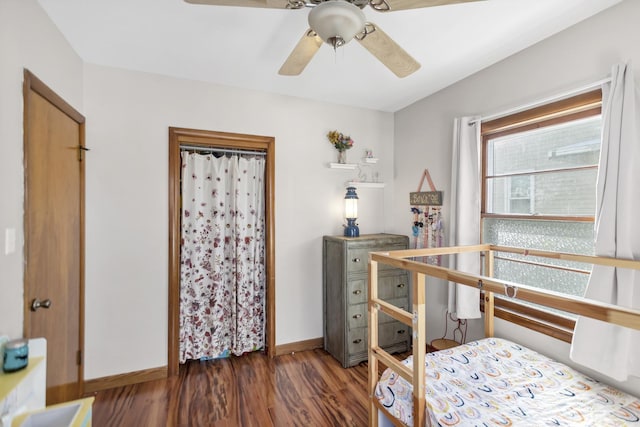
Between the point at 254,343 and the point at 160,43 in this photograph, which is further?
the point at 254,343

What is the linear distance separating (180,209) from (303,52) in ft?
6.11

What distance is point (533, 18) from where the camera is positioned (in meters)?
1.75

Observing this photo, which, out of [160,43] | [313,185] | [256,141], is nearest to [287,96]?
[256,141]

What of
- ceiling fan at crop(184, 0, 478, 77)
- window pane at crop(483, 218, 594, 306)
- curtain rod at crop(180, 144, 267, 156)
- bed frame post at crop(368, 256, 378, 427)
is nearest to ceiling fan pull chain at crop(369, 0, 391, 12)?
ceiling fan at crop(184, 0, 478, 77)

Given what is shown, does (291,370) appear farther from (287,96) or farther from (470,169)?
(287,96)

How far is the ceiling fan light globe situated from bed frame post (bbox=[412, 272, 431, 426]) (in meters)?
1.11

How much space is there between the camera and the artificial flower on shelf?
306cm

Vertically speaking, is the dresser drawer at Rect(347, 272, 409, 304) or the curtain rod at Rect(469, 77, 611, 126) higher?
the curtain rod at Rect(469, 77, 611, 126)

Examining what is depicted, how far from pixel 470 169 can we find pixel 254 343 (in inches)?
102

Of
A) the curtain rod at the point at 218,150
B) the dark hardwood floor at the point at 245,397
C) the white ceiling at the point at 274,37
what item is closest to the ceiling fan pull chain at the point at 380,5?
the white ceiling at the point at 274,37

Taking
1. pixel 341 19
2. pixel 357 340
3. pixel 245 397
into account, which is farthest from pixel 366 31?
pixel 245 397

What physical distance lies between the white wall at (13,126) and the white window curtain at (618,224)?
2.91 m

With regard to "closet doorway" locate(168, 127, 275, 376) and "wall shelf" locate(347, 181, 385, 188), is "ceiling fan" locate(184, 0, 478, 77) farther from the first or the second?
"wall shelf" locate(347, 181, 385, 188)

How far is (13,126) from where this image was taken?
1358mm
